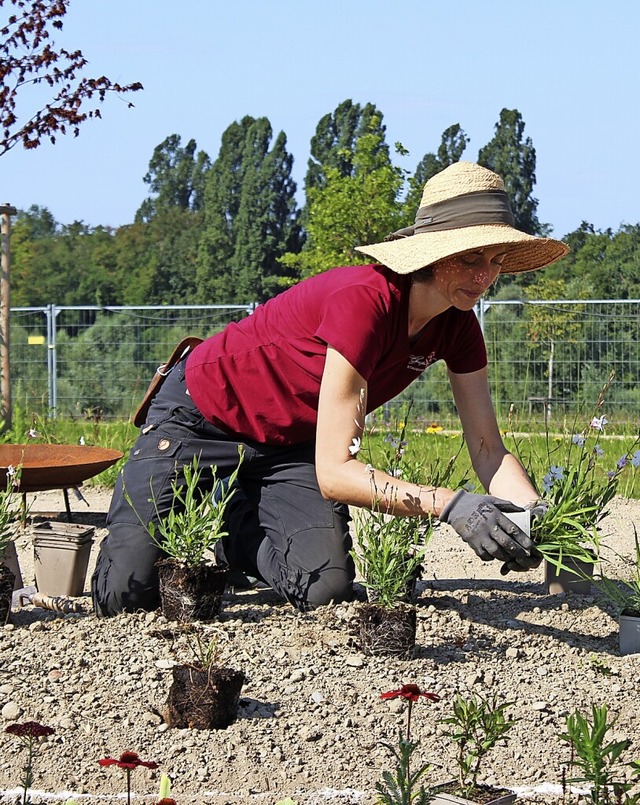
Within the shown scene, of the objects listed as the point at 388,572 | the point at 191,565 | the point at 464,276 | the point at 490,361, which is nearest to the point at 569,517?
the point at 388,572

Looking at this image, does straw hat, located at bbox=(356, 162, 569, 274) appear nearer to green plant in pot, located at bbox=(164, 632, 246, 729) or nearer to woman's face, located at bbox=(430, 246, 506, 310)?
woman's face, located at bbox=(430, 246, 506, 310)

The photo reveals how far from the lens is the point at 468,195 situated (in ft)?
10.2

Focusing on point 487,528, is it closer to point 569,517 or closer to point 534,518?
point 534,518

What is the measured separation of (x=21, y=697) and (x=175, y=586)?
2.31 feet

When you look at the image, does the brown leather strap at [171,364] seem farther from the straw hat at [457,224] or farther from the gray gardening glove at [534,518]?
the gray gardening glove at [534,518]

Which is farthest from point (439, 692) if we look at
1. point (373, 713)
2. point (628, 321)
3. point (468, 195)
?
point (628, 321)

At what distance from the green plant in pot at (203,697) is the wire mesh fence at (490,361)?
741 cm

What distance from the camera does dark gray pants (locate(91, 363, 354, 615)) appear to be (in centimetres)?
350

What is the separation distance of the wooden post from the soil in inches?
178

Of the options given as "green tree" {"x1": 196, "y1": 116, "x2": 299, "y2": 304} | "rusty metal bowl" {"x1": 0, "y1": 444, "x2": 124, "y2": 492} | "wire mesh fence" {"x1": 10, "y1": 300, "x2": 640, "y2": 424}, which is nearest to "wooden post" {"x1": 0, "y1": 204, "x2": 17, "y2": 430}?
"wire mesh fence" {"x1": 10, "y1": 300, "x2": 640, "y2": 424}

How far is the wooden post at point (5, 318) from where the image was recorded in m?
7.92

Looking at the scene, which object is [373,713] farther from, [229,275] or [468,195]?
[229,275]

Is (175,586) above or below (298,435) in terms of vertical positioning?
below

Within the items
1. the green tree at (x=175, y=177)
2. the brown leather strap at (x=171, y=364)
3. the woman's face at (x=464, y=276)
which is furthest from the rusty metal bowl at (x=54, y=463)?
the green tree at (x=175, y=177)
